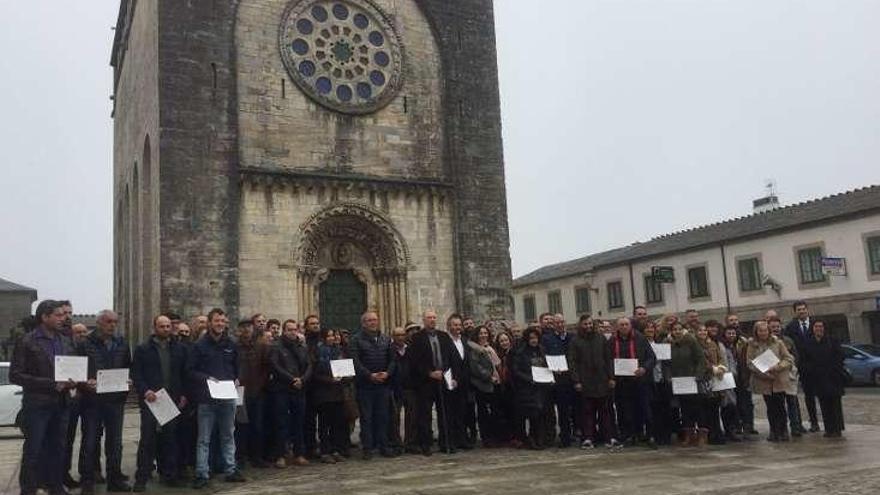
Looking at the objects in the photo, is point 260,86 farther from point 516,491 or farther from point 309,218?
point 516,491

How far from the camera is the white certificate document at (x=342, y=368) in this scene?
391 inches

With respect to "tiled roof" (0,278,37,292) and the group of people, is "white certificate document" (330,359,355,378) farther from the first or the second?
"tiled roof" (0,278,37,292)

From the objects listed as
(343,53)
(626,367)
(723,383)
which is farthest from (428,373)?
(343,53)

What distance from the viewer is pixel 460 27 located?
20734mm

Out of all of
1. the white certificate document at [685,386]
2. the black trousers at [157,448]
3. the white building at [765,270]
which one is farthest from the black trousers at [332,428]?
the white building at [765,270]

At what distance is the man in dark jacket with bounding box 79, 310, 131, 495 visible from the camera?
809 centimetres

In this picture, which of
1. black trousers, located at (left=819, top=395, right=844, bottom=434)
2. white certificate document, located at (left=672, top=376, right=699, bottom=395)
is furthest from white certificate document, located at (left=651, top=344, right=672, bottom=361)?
black trousers, located at (left=819, top=395, right=844, bottom=434)

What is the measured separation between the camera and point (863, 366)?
21.8 m

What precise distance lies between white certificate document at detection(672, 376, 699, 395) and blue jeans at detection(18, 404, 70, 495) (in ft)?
24.3

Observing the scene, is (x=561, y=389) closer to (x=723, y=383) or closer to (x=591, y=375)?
(x=591, y=375)

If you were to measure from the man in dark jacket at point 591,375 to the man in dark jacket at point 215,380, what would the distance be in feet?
15.1

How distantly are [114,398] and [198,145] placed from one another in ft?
31.9

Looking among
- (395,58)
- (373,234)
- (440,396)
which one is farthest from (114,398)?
(395,58)

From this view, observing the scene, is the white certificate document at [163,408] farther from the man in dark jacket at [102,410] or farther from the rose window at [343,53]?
the rose window at [343,53]
